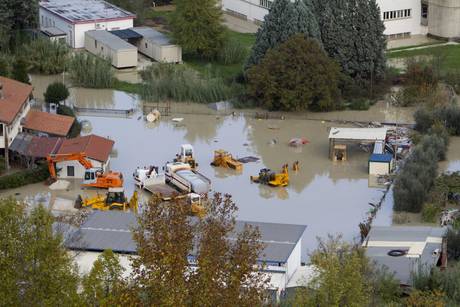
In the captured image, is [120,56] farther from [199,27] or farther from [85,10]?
[85,10]

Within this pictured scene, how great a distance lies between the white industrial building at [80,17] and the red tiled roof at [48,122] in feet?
37.5

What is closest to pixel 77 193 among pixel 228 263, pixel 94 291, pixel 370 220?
pixel 370 220

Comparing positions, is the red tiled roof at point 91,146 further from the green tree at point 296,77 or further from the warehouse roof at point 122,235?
the green tree at point 296,77

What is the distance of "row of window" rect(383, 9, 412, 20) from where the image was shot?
1754 inches

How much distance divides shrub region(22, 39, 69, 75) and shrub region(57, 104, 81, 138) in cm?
522

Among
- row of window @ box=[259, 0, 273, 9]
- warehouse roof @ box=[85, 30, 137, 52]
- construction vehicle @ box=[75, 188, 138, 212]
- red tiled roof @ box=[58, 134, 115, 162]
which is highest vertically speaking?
row of window @ box=[259, 0, 273, 9]

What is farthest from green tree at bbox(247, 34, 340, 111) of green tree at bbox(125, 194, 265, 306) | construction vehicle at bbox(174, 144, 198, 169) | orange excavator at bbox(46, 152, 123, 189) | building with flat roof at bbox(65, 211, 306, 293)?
green tree at bbox(125, 194, 265, 306)

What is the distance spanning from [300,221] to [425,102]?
1081cm

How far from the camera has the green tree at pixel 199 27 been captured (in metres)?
41.8

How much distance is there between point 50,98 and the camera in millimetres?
35156

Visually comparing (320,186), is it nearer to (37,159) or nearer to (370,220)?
(370,220)

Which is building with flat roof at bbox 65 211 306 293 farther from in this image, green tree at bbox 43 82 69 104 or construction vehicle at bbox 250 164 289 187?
green tree at bbox 43 82 69 104

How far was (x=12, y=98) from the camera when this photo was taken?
31594 mm

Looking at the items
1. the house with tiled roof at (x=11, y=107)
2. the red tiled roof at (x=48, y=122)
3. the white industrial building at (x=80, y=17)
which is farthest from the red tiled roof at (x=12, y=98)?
the white industrial building at (x=80, y=17)
